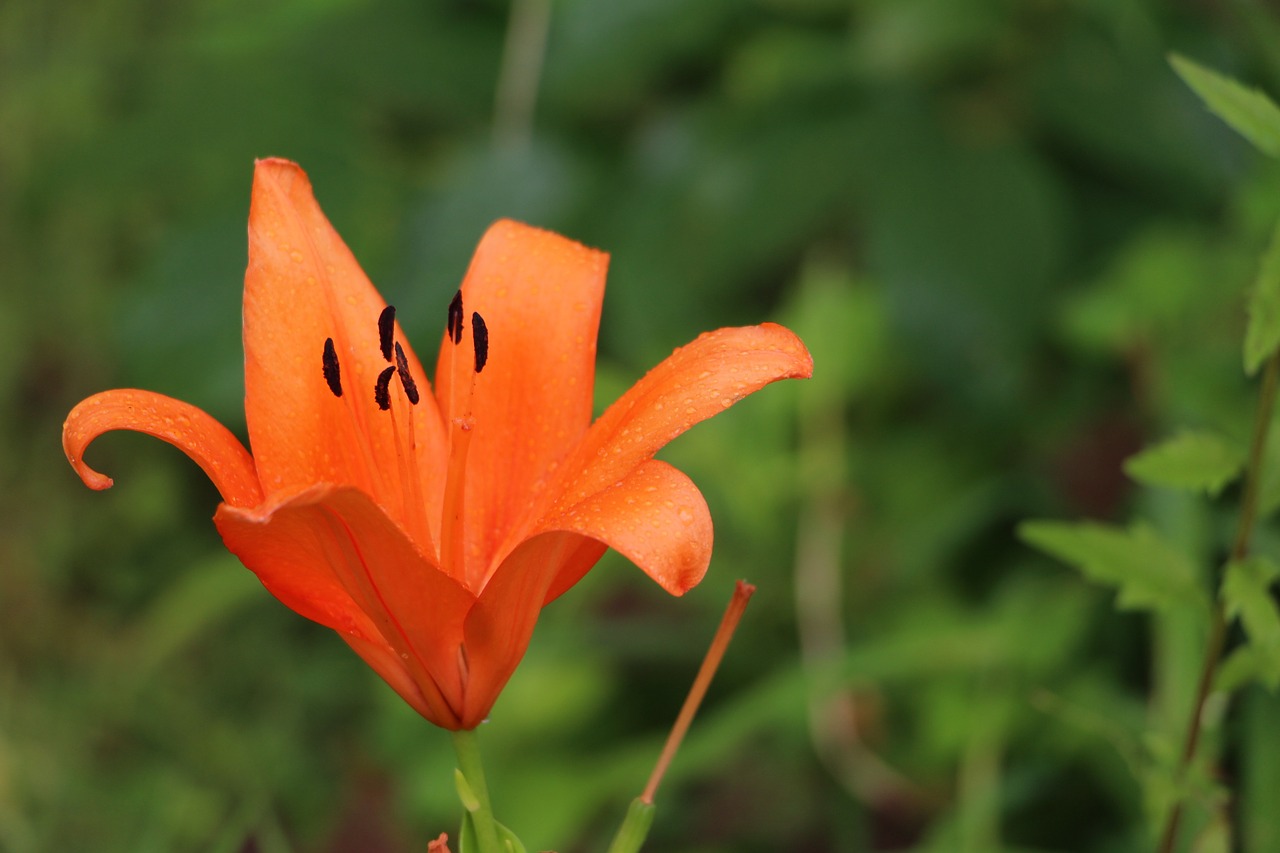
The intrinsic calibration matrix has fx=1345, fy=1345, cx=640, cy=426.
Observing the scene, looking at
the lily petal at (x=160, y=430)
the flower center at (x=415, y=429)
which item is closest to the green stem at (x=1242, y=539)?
the flower center at (x=415, y=429)

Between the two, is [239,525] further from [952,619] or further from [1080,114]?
[1080,114]

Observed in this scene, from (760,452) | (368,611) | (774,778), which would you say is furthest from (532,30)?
(368,611)

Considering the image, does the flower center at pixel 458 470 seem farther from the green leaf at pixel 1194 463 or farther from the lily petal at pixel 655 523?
the green leaf at pixel 1194 463

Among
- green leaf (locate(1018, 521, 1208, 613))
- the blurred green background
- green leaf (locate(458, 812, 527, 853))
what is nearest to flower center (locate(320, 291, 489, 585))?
green leaf (locate(458, 812, 527, 853))

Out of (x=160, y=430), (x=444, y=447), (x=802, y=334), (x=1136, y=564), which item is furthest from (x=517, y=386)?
(x=802, y=334)

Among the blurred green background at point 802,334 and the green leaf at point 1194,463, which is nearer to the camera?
the green leaf at point 1194,463

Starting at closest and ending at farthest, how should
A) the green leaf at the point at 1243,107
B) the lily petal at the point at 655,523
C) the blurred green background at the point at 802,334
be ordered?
the lily petal at the point at 655,523 < the green leaf at the point at 1243,107 < the blurred green background at the point at 802,334
